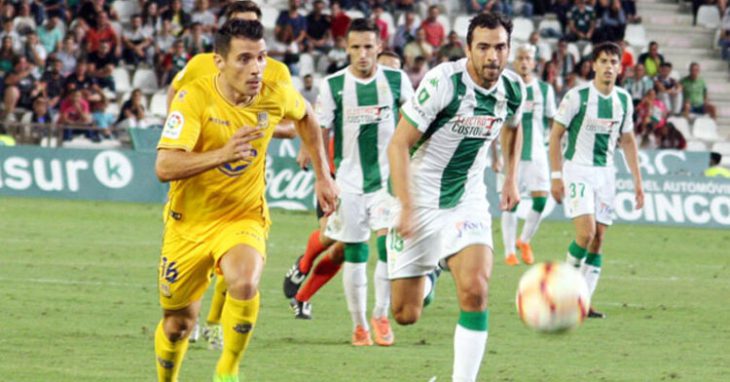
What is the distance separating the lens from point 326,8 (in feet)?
97.8

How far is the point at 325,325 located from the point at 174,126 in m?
4.46

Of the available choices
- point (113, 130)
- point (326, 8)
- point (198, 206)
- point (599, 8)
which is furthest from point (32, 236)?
point (599, 8)

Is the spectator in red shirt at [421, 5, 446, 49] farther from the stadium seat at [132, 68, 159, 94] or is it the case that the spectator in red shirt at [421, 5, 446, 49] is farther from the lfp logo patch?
the lfp logo patch

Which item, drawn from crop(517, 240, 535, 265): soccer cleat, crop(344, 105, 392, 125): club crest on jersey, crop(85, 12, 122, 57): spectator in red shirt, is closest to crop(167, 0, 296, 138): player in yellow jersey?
crop(344, 105, 392, 125): club crest on jersey

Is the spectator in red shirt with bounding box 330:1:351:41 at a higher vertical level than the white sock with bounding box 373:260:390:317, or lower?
lower

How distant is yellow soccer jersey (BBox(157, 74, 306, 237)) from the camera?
775 centimetres

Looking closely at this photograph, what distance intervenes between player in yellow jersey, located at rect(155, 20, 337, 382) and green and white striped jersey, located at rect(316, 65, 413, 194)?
328 cm

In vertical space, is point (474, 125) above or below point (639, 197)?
above

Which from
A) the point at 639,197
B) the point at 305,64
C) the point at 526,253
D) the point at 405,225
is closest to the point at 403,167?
the point at 405,225

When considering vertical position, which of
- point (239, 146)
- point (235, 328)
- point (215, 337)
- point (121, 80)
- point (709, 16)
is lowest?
point (121, 80)

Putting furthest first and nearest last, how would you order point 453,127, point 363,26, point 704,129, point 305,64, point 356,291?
point 704,129, point 305,64, point 363,26, point 356,291, point 453,127

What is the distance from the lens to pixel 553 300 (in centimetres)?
785

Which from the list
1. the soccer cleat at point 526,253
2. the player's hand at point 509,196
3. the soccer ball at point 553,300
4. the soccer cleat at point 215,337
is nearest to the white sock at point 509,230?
the soccer cleat at point 526,253

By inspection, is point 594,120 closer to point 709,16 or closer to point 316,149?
point 316,149
